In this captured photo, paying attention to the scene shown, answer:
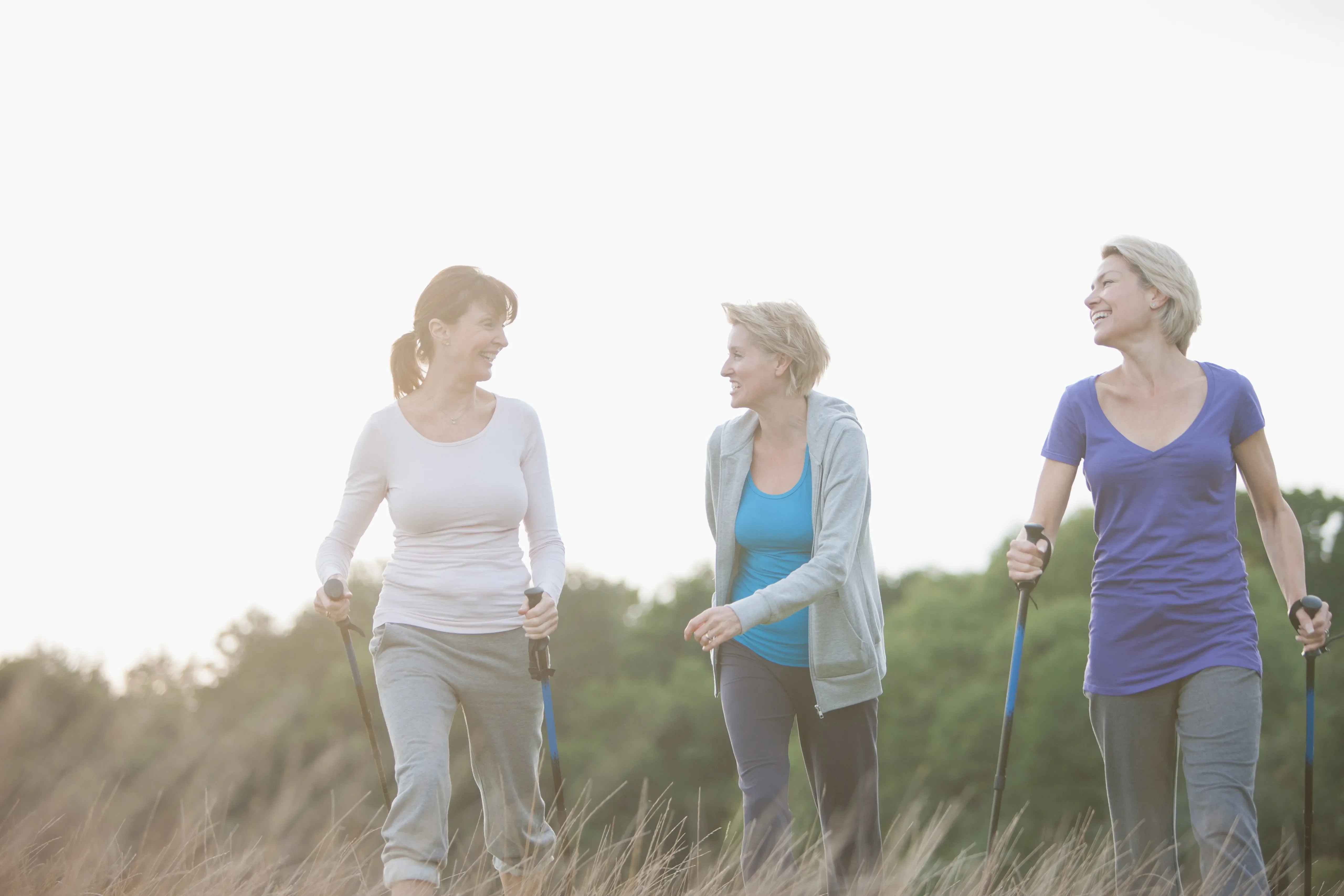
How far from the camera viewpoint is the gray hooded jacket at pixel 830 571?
3.73 m

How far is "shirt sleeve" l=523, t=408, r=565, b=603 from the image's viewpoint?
414 cm

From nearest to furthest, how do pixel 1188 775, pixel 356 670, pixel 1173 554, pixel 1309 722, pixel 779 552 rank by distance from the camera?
1. pixel 1188 775
2. pixel 1173 554
3. pixel 1309 722
4. pixel 779 552
5. pixel 356 670

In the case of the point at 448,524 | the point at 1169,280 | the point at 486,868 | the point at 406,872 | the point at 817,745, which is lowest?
the point at 486,868

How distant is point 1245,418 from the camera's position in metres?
3.65

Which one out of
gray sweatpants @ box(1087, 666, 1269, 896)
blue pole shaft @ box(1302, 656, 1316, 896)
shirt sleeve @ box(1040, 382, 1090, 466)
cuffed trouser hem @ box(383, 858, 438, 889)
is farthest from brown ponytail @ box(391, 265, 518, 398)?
blue pole shaft @ box(1302, 656, 1316, 896)

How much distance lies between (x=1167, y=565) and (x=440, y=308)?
93.0 inches

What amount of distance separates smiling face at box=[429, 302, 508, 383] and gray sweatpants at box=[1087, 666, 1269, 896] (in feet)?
7.09

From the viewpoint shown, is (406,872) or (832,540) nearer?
(406,872)

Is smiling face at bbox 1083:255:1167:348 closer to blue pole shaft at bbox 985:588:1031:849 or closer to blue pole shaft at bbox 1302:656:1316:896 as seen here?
blue pole shaft at bbox 985:588:1031:849

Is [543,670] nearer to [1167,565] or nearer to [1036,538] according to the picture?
[1036,538]

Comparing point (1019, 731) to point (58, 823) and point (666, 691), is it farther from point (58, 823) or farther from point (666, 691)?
point (58, 823)

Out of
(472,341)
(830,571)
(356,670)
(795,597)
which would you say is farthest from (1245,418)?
(356,670)

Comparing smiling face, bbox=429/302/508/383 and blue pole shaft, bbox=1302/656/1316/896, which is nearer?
blue pole shaft, bbox=1302/656/1316/896

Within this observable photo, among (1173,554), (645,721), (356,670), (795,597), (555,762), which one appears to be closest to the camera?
(1173,554)
